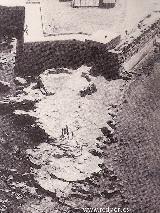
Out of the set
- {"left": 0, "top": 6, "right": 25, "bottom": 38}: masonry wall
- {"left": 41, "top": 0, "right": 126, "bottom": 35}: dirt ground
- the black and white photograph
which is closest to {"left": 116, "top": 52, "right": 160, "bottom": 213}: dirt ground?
the black and white photograph

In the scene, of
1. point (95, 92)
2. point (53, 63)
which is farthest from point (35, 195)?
point (53, 63)

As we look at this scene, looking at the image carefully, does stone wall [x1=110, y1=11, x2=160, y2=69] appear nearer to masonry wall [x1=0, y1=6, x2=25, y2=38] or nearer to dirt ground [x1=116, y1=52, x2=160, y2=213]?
dirt ground [x1=116, y1=52, x2=160, y2=213]

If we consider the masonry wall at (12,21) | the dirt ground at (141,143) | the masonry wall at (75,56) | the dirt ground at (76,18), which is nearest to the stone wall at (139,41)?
the masonry wall at (75,56)

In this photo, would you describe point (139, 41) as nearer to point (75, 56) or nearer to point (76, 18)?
point (75, 56)

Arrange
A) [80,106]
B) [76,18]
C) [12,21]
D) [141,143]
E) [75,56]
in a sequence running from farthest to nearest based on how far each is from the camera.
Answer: [12,21], [76,18], [75,56], [80,106], [141,143]

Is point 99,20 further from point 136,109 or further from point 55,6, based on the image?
point 136,109

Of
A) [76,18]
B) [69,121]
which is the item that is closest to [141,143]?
[69,121]

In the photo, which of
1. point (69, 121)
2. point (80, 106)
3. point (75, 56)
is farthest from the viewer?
point (75, 56)
